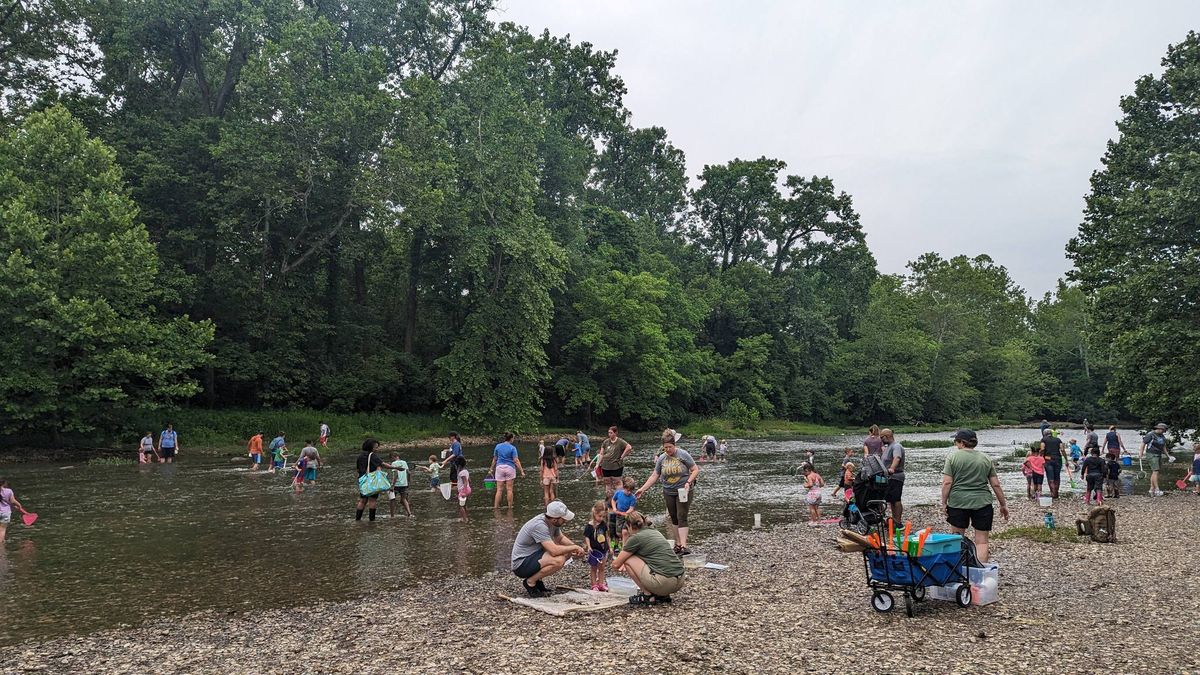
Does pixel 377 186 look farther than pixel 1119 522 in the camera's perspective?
Yes

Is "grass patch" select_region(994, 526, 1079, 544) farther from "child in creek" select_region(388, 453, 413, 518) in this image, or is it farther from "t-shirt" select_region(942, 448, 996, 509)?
"child in creek" select_region(388, 453, 413, 518)

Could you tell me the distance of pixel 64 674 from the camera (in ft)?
25.1

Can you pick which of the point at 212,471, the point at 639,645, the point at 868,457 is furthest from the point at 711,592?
the point at 212,471

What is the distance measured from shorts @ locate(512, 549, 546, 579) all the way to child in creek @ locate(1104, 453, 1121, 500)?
59.1ft

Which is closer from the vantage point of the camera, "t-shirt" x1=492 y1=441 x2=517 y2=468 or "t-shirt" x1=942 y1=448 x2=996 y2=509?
"t-shirt" x1=942 y1=448 x2=996 y2=509

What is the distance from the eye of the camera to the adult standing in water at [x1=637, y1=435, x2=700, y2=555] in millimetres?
13383

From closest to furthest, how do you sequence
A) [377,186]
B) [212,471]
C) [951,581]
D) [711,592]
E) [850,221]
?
[951,581] < [711,592] < [212,471] < [377,186] < [850,221]

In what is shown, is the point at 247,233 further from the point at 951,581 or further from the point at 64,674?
the point at 951,581

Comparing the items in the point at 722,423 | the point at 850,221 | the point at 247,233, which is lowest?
the point at 722,423

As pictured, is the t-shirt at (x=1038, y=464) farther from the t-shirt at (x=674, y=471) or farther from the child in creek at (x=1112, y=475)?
the t-shirt at (x=674, y=471)

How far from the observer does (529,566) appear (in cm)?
1052

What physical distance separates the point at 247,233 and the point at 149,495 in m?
24.8

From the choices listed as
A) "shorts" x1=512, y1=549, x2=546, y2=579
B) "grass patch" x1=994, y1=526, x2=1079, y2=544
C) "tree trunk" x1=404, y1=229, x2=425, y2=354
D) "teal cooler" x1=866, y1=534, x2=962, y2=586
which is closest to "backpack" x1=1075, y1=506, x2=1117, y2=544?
"grass patch" x1=994, y1=526, x2=1079, y2=544

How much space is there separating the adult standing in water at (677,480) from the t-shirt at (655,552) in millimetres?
3172
